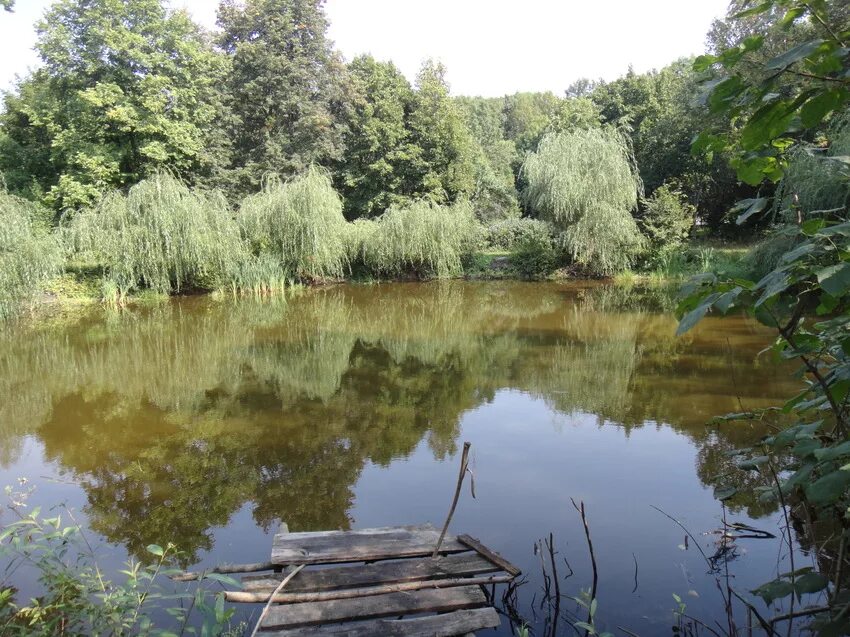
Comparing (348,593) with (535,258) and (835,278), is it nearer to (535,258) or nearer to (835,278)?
(835,278)

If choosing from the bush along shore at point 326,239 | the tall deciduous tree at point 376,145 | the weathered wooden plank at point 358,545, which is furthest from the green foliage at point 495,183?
the weathered wooden plank at point 358,545

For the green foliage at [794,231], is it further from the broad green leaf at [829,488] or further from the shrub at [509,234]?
the shrub at [509,234]

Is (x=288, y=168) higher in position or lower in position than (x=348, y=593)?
higher

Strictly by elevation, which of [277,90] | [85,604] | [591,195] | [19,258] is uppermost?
Result: [277,90]

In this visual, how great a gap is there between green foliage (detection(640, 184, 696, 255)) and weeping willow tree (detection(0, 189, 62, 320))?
584 inches

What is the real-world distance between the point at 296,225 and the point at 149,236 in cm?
385

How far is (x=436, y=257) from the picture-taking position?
63.7ft

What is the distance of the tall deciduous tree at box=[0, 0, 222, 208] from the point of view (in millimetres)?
19422

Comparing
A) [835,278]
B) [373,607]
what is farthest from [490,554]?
[835,278]

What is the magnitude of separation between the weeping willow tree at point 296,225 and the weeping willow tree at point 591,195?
5.98m

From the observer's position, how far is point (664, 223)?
1839 centimetres

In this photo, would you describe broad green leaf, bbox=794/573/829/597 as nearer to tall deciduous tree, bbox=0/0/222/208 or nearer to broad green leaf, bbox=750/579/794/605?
broad green leaf, bbox=750/579/794/605

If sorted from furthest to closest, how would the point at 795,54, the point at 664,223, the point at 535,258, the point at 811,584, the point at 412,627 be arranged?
the point at 535,258, the point at 664,223, the point at 412,627, the point at 811,584, the point at 795,54

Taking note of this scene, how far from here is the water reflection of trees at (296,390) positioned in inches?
208
